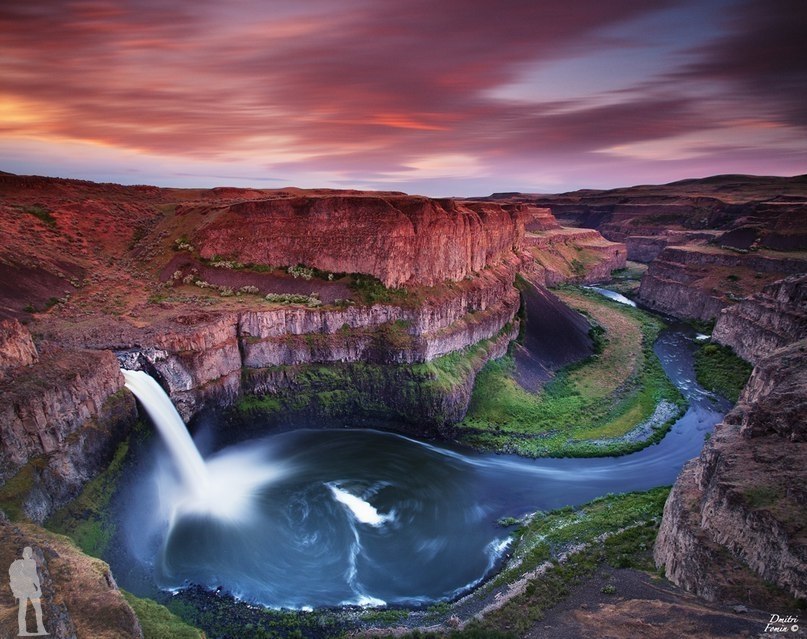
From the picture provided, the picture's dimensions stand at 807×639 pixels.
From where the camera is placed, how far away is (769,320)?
49.7 metres

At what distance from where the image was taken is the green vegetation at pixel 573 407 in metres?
38.4

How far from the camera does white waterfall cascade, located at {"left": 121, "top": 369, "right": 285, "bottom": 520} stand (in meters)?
29.1

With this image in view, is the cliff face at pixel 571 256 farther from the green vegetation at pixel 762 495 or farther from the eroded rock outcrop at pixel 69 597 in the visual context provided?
the eroded rock outcrop at pixel 69 597

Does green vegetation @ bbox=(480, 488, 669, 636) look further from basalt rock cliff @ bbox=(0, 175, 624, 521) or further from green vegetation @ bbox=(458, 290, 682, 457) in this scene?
basalt rock cliff @ bbox=(0, 175, 624, 521)

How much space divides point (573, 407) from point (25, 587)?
40850 mm

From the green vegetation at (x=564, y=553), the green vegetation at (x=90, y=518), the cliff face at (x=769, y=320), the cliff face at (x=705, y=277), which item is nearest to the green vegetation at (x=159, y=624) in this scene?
the green vegetation at (x=90, y=518)

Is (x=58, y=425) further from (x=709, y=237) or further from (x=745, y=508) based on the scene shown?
(x=709, y=237)

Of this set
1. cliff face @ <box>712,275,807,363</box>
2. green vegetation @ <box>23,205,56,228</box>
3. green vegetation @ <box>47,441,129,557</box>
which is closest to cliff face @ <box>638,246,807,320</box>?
cliff face @ <box>712,275,807,363</box>

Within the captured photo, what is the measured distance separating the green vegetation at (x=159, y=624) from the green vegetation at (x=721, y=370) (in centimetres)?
5077

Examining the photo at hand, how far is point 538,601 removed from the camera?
63.6 feet

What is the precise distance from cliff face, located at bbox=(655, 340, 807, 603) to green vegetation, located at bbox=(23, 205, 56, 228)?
2542 inches

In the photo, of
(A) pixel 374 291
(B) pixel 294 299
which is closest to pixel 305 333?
(B) pixel 294 299

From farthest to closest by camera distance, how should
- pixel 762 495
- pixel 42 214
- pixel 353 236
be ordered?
pixel 42 214 → pixel 353 236 → pixel 762 495

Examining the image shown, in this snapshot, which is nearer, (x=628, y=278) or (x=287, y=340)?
(x=287, y=340)
